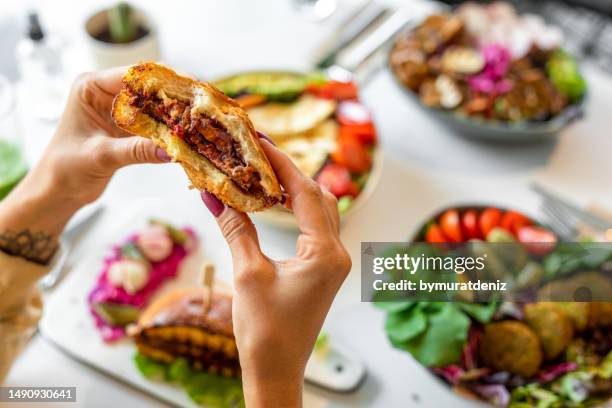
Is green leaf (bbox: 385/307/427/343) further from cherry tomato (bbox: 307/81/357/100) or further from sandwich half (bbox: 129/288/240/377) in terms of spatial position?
cherry tomato (bbox: 307/81/357/100)

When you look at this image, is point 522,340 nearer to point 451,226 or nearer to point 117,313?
point 451,226

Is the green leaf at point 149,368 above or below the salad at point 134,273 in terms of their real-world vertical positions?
below

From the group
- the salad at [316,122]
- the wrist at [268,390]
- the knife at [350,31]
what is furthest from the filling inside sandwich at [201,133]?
the knife at [350,31]

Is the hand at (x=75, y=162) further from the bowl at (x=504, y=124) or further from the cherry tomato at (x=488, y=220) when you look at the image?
the bowl at (x=504, y=124)

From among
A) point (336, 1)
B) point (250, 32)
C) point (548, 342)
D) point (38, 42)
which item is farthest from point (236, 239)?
point (336, 1)

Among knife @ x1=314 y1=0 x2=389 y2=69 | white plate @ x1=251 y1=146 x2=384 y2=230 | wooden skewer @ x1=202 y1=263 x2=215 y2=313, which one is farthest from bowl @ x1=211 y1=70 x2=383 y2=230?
wooden skewer @ x1=202 y1=263 x2=215 y2=313

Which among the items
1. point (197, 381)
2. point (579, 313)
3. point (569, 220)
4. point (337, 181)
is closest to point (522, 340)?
point (579, 313)
